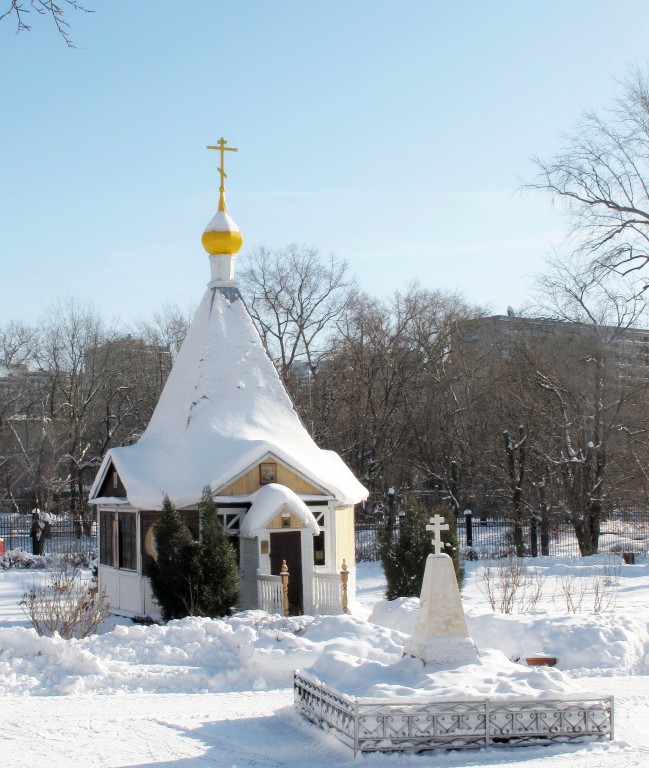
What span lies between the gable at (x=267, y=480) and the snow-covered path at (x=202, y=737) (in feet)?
18.9

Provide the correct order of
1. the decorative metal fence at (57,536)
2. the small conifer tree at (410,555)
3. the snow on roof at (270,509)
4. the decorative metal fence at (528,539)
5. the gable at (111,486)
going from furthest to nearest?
1. the decorative metal fence at (57,536)
2. the decorative metal fence at (528,539)
3. the gable at (111,486)
4. the small conifer tree at (410,555)
5. the snow on roof at (270,509)

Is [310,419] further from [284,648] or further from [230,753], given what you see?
[230,753]

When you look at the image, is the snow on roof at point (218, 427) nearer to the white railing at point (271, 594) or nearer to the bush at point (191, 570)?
the bush at point (191, 570)

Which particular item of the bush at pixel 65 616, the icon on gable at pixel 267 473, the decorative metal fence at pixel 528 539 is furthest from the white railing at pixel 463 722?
the decorative metal fence at pixel 528 539

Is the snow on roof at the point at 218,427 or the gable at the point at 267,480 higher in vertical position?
the snow on roof at the point at 218,427

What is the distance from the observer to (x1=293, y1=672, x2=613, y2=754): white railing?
7.72 metres

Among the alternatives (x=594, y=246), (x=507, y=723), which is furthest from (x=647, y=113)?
(x=507, y=723)

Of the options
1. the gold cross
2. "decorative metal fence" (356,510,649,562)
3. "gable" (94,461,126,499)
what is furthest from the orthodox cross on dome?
"decorative metal fence" (356,510,649,562)

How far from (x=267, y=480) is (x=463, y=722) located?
28.7 ft

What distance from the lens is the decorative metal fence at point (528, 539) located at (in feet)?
95.3

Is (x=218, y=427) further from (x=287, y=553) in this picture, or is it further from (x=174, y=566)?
(x=174, y=566)

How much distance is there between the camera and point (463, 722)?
785cm

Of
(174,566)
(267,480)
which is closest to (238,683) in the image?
(174,566)

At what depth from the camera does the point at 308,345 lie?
39.0 metres
